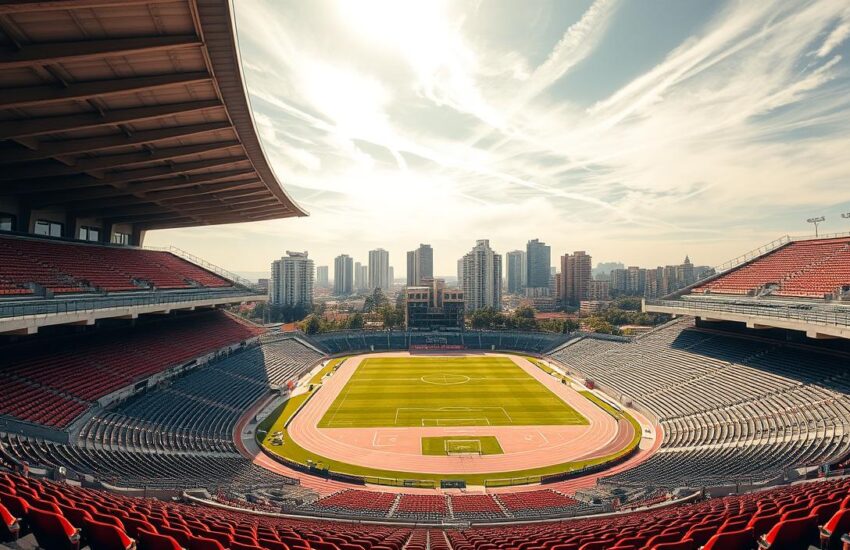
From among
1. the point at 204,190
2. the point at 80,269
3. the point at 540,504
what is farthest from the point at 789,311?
the point at 80,269

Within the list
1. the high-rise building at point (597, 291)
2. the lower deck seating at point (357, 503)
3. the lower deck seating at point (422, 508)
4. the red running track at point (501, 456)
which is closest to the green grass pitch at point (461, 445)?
the red running track at point (501, 456)

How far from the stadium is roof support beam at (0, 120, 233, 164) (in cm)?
15

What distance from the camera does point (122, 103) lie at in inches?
800

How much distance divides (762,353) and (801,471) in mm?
21188

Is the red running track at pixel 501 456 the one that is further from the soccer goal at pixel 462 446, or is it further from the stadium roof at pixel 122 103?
the stadium roof at pixel 122 103

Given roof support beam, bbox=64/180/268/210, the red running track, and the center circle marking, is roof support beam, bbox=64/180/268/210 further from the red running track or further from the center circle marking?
the center circle marking

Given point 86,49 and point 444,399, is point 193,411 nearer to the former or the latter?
point 444,399

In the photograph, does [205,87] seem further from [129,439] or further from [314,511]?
[314,511]

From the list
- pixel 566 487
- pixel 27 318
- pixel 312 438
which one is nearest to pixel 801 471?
pixel 566 487

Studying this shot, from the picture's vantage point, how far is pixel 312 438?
3306cm

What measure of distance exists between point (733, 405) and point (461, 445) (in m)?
20.4

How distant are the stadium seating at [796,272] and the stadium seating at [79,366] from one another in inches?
2185

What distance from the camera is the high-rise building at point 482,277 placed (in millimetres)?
131000

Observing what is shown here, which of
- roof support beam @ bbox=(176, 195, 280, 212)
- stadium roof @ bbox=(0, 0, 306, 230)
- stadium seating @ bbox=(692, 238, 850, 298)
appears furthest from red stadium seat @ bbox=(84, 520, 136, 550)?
stadium seating @ bbox=(692, 238, 850, 298)
